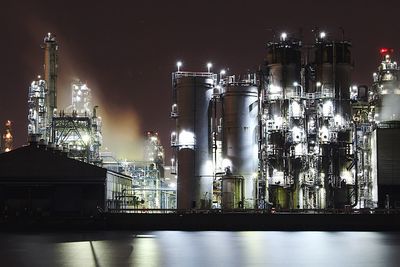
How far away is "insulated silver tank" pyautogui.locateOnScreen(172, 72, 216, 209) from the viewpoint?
253ft

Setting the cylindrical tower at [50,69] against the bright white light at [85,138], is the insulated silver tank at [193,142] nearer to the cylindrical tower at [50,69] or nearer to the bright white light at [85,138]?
the bright white light at [85,138]

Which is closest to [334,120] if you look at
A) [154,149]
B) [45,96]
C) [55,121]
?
[55,121]

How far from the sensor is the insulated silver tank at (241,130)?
77688mm

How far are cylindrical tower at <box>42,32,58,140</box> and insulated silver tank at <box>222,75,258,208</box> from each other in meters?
28.9

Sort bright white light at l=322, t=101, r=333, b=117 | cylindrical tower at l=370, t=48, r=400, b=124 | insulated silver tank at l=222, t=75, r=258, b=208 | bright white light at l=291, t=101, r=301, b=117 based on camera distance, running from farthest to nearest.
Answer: cylindrical tower at l=370, t=48, r=400, b=124
insulated silver tank at l=222, t=75, r=258, b=208
bright white light at l=291, t=101, r=301, b=117
bright white light at l=322, t=101, r=333, b=117

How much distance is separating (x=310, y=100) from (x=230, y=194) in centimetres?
1227

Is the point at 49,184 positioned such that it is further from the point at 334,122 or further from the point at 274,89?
the point at 334,122

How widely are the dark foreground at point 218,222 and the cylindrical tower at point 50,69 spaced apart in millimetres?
33413

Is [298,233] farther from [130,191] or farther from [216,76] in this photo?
[130,191]

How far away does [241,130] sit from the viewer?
257 ft

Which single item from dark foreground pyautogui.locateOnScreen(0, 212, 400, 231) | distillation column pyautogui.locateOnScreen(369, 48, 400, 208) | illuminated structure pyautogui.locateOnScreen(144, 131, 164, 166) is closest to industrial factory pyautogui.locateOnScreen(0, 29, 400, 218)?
distillation column pyautogui.locateOnScreen(369, 48, 400, 208)

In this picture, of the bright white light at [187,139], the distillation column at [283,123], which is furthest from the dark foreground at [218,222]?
the bright white light at [187,139]

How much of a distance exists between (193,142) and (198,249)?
3146 centimetres

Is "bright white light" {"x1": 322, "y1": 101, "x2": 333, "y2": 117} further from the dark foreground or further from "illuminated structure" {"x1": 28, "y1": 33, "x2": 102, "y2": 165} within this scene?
"illuminated structure" {"x1": 28, "y1": 33, "x2": 102, "y2": 165}
